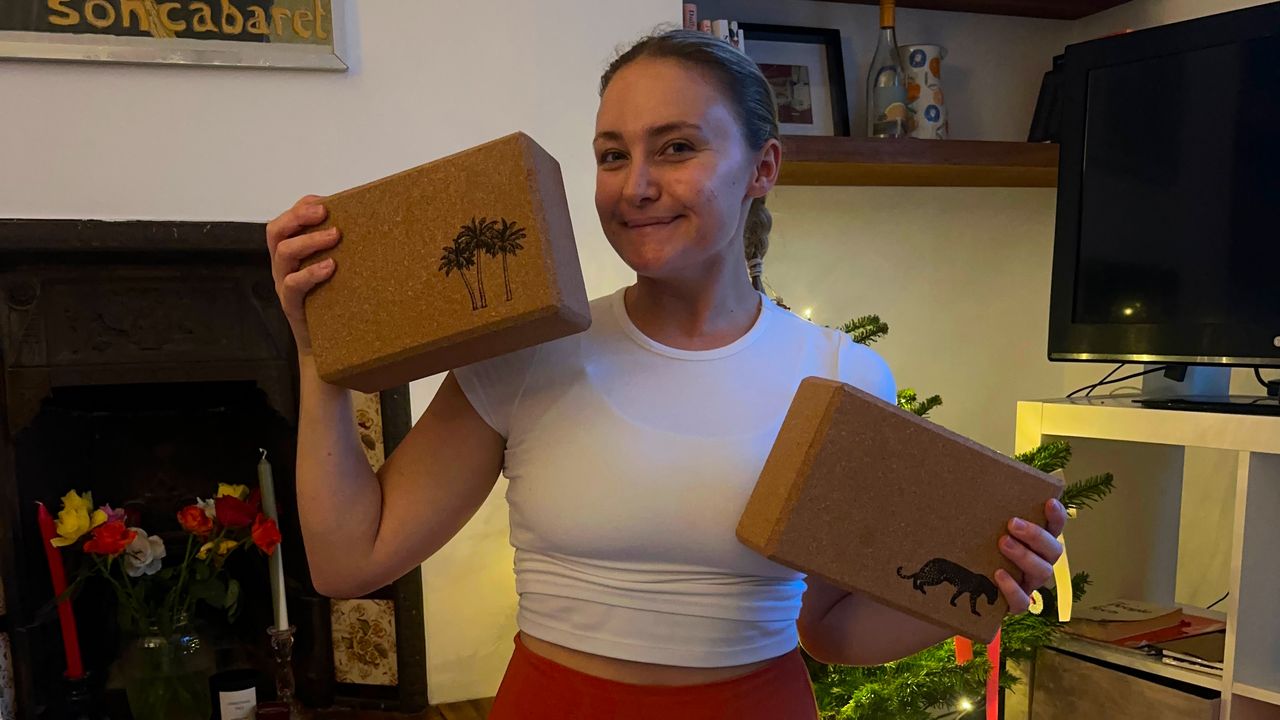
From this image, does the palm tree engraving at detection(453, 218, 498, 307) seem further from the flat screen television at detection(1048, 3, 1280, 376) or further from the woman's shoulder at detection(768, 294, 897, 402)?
the flat screen television at detection(1048, 3, 1280, 376)

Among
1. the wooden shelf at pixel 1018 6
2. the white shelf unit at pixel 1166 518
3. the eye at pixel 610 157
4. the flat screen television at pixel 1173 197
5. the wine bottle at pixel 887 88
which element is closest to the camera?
the eye at pixel 610 157

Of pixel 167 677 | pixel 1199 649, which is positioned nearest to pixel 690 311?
pixel 1199 649

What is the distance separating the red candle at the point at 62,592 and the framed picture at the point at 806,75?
1.81 meters

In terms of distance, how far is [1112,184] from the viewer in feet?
5.39

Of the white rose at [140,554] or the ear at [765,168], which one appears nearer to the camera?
the ear at [765,168]

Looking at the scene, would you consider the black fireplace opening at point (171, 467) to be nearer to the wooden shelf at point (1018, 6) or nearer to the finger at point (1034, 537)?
the finger at point (1034, 537)

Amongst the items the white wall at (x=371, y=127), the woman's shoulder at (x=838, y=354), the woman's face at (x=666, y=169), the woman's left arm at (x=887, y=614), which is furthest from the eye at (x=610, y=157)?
the white wall at (x=371, y=127)

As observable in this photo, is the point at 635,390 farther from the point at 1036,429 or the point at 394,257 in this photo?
the point at 1036,429

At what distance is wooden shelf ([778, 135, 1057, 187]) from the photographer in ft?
6.35

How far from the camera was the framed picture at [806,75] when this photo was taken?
7.03 feet

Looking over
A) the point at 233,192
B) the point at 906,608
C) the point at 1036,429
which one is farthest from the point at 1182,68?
the point at 233,192

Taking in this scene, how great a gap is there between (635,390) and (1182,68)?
1317mm

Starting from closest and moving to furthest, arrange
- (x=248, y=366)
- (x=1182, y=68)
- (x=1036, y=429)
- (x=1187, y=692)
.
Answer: (x=1187, y=692)
(x=1182, y=68)
(x=1036, y=429)
(x=248, y=366)

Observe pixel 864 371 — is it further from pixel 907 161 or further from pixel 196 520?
pixel 196 520
